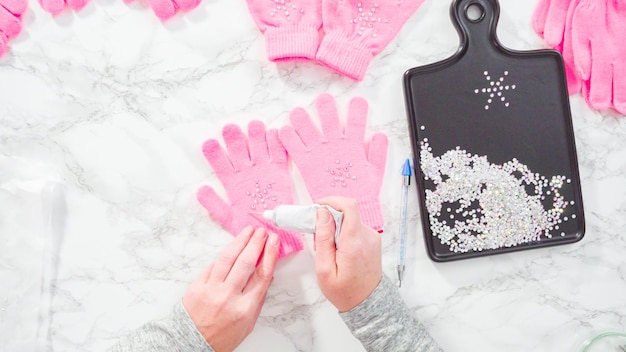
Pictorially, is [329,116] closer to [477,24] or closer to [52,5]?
[477,24]

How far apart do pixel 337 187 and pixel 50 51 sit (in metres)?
0.53

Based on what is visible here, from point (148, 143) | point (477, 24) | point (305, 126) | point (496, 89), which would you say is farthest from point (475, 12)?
point (148, 143)

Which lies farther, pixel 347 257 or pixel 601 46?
pixel 601 46

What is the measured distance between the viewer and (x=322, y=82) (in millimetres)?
979

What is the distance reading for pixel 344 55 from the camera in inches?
37.5

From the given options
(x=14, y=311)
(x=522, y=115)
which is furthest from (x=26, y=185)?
(x=522, y=115)

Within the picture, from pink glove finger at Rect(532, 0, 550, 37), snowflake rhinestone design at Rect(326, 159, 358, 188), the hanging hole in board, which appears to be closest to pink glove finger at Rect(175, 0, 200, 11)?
snowflake rhinestone design at Rect(326, 159, 358, 188)

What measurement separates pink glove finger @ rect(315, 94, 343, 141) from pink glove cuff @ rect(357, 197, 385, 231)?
12 cm

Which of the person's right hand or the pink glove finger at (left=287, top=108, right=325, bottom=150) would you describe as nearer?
the person's right hand

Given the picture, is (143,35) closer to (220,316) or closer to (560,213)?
(220,316)

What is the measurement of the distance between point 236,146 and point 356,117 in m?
0.21

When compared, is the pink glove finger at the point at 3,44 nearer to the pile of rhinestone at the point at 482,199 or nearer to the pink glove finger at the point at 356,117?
the pink glove finger at the point at 356,117

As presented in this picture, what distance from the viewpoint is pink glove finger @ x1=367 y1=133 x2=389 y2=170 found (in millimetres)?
972

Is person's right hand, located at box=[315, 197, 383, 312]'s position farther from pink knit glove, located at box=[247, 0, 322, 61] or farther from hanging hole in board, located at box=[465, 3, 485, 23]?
hanging hole in board, located at box=[465, 3, 485, 23]
